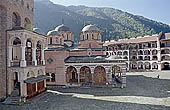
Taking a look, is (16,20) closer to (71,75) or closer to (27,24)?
(27,24)

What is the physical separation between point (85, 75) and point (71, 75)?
269cm

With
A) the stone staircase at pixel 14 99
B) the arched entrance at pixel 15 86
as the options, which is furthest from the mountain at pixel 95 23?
the stone staircase at pixel 14 99

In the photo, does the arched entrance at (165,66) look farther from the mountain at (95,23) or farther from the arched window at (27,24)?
the mountain at (95,23)

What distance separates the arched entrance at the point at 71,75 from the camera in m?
28.3

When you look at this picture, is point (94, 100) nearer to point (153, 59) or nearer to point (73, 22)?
point (153, 59)

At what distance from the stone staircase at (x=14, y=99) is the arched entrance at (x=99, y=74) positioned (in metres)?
14.2

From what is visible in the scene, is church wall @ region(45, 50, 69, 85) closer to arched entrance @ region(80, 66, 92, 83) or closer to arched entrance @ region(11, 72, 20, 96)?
arched entrance @ region(80, 66, 92, 83)

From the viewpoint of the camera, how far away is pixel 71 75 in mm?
29172

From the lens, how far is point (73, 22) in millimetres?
121438

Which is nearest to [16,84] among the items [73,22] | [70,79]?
[70,79]

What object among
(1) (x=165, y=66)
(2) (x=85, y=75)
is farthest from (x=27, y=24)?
(1) (x=165, y=66)

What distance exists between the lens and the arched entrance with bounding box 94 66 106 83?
28.3 m

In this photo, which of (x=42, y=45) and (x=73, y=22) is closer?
(x=42, y=45)

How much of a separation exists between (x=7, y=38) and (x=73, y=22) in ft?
Result: 345
